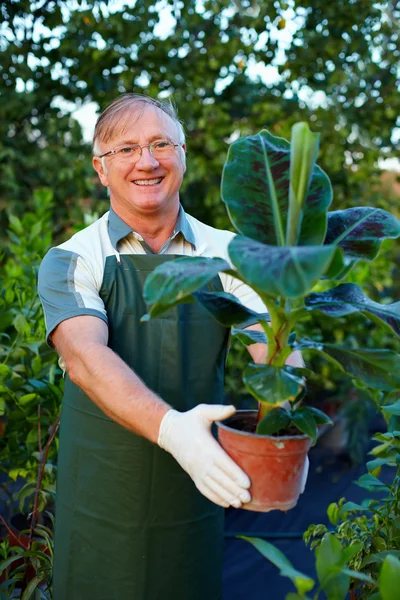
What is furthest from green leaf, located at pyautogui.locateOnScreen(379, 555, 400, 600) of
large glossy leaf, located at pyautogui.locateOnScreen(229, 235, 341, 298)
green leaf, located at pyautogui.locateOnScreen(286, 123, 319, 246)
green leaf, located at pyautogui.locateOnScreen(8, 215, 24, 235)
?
green leaf, located at pyautogui.locateOnScreen(8, 215, 24, 235)

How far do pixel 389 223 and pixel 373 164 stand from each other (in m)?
3.72

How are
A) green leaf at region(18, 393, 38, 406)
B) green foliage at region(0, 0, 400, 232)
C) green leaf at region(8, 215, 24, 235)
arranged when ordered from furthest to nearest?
1. green foliage at region(0, 0, 400, 232)
2. green leaf at region(8, 215, 24, 235)
3. green leaf at region(18, 393, 38, 406)

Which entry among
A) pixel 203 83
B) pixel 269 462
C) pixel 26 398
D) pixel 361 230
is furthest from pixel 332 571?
pixel 203 83

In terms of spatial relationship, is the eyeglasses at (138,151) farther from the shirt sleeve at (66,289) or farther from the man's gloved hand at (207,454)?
the man's gloved hand at (207,454)

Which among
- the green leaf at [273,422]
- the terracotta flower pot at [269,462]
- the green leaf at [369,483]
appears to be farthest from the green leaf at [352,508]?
the green leaf at [273,422]

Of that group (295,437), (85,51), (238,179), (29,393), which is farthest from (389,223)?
(85,51)

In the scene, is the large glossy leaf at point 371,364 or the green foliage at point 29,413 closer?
the large glossy leaf at point 371,364

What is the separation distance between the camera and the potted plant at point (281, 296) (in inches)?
38.7

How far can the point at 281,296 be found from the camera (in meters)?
1.02

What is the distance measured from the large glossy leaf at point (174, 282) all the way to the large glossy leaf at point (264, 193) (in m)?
0.12

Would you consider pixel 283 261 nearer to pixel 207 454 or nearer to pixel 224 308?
pixel 224 308

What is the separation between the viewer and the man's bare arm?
1.22m

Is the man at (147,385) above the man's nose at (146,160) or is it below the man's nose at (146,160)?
below

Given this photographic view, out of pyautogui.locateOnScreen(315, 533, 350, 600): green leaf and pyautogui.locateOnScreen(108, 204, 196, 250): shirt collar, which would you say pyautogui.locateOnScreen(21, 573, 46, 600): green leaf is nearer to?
pyautogui.locateOnScreen(108, 204, 196, 250): shirt collar
